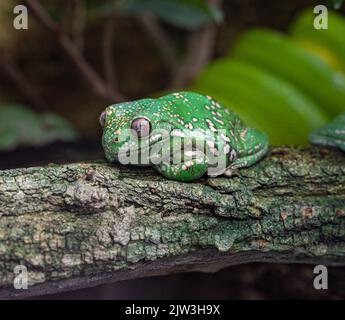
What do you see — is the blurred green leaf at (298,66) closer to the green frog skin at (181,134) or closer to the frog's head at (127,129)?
the green frog skin at (181,134)

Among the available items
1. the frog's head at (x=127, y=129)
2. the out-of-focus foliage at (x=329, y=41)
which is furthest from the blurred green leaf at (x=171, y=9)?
the frog's head at (x=127, y=129)

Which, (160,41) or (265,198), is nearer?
(265,198)

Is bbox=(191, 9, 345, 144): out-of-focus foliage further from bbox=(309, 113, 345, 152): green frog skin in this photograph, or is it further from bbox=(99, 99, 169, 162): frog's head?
bbox=(99, 99, 169, 162): frog's head

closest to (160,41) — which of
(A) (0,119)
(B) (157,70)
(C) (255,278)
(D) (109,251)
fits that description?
(B) (157,70)

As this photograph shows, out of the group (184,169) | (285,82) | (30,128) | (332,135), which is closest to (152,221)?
(184,169)

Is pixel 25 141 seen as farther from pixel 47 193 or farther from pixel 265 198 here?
pixel 265 198

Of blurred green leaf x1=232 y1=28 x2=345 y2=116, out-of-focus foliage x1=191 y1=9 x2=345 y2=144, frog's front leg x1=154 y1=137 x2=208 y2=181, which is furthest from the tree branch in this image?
frog's front leg x1=154 y1=137 x2=208 y2=181

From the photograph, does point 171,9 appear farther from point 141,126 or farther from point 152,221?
point 152,221
